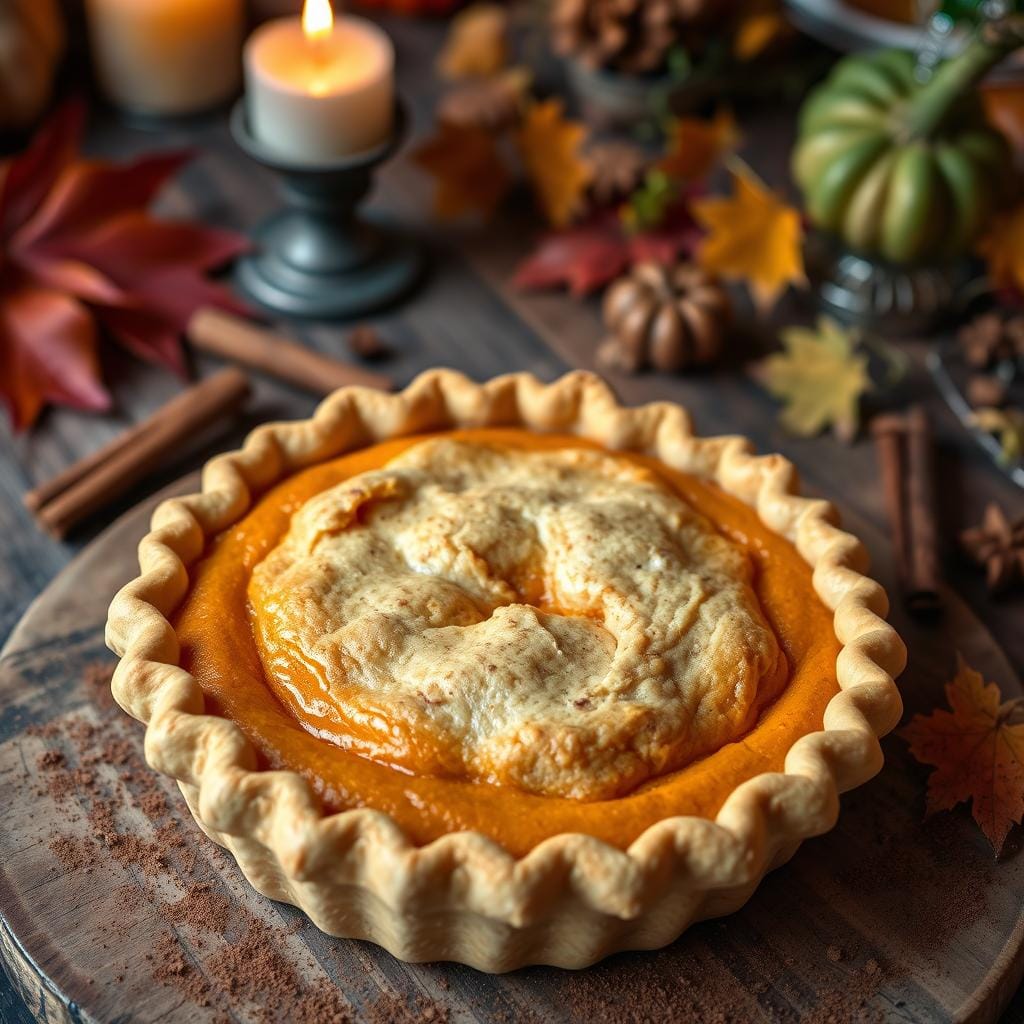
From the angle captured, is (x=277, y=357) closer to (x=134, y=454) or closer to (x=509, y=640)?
(x=134, y=454)

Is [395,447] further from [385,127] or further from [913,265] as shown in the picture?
[913,265]

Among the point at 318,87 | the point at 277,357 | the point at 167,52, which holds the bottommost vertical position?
the point at 277,357

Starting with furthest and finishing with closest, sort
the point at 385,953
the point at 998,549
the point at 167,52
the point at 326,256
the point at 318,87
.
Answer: the point at 167,52
the point at 326,256
the point at 318,87
the point at 998,549
the point at 385,953

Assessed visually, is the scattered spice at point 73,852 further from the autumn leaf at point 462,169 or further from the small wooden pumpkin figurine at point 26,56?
the small wooden pumpkin figurine at point 26,56

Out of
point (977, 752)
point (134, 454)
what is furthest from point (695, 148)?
point (977, 752)

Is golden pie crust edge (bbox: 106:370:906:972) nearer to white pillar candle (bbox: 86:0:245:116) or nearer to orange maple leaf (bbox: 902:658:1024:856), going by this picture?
orange maple leaf (bbox: 902:658:1024:856)

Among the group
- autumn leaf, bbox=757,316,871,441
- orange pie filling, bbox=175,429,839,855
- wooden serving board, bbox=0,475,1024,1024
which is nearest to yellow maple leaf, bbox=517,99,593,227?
autumn leaf, bbox=757,316,871,441
